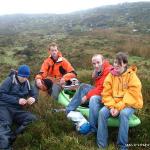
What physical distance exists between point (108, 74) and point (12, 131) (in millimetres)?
2216

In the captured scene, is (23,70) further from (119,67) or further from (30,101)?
(119,67)

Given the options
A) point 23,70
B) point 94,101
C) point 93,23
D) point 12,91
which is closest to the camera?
point 94,101

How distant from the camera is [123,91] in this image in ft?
24.5

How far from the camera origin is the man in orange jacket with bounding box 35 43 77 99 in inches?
392

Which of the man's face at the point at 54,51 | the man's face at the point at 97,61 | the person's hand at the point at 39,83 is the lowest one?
the person's hand at the point at 39,83

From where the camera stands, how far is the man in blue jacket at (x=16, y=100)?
7933 millimetres

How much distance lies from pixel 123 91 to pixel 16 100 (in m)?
2.23

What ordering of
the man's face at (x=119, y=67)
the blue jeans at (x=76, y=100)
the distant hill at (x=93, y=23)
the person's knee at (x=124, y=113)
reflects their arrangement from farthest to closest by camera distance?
the distant hill at (x=93, y=23)
the blue jeans at (x=76, y=100)
the man's face at (x=119, y=67)
the person's knee at (x=124, y=113)

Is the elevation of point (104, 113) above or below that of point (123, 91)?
below

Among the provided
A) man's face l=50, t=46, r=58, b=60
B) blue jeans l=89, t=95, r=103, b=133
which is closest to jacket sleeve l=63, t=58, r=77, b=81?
man's face l=50, t=46, r=58, b=60

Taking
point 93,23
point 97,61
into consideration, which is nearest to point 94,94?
point 97,61

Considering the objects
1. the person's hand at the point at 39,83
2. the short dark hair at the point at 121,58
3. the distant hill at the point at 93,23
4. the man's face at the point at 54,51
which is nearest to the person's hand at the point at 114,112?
the short dark hair at the point at 121,58

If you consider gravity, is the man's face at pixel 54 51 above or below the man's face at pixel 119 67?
below

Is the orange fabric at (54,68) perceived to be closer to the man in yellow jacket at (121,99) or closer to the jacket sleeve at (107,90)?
the jacket sleeve at (107,90)
